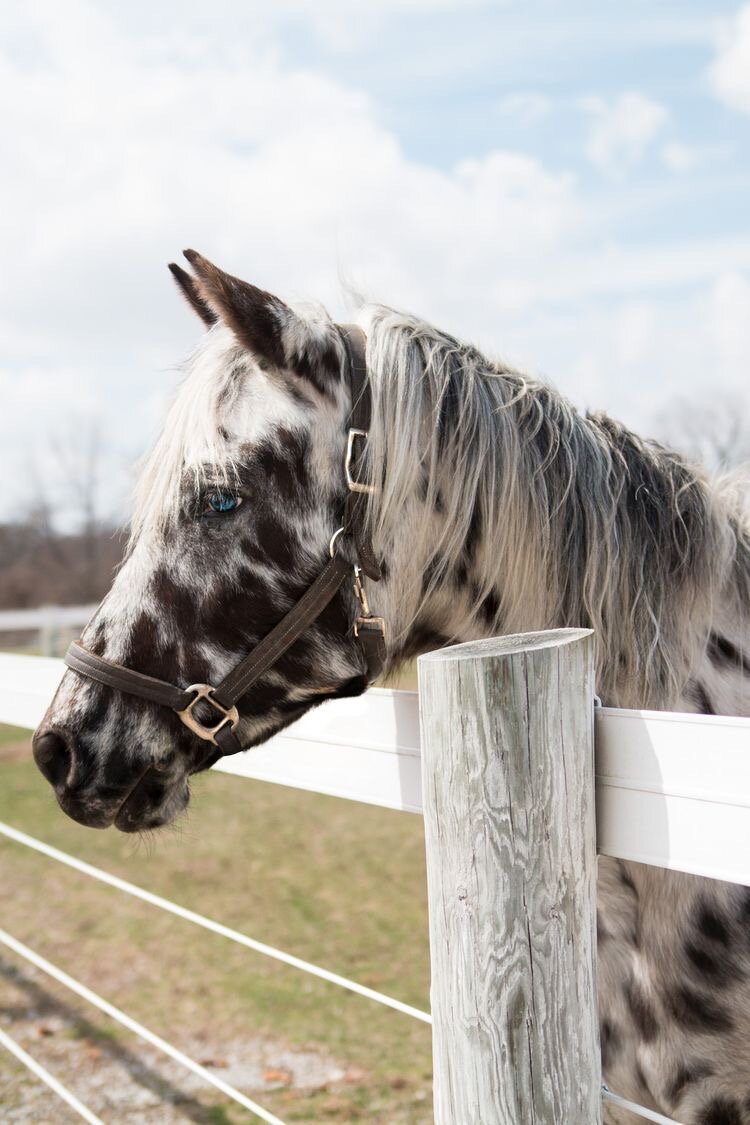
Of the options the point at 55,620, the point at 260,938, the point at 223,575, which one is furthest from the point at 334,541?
the point at 55,620

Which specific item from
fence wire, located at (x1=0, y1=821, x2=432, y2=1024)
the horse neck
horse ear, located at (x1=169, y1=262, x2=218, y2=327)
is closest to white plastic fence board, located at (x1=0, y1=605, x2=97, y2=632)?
fence wire, located at (x1=0, y1=821, x2=432, y2=1024)

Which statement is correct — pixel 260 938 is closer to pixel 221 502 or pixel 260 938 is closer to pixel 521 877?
pixel 221 502

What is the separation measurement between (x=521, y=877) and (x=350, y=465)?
91 cm

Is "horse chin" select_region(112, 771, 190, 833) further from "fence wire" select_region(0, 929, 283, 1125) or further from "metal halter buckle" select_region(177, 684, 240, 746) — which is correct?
"fence wire" select_region(0, 929, 283, 1125)

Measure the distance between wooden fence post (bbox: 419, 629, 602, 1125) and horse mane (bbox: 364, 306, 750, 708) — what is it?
0.65m

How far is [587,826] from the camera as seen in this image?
1.18m

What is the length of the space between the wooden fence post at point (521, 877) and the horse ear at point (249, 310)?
844 mm

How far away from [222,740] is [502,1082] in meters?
0.84

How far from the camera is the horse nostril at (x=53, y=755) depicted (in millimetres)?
1781

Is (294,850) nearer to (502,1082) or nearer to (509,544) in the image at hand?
(509,544)

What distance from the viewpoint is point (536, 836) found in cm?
113

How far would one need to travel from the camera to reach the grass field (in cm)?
339

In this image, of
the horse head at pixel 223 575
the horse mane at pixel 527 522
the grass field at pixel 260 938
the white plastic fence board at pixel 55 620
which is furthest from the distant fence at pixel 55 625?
the horse mane at pixel 527 522

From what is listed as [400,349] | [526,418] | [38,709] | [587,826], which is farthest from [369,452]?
[38,709]
